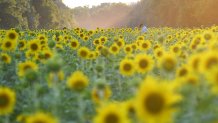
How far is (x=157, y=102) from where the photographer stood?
3.06 meters

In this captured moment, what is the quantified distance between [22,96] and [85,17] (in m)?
125

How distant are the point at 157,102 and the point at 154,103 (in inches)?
0.8

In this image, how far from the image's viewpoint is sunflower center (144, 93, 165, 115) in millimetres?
3041

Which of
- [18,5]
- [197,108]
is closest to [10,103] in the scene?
[197,108]

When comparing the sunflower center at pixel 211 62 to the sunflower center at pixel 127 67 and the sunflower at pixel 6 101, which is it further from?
the sunflower center at pixel 127 67

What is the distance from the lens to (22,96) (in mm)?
7270

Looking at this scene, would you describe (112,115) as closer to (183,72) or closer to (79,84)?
(79,84)

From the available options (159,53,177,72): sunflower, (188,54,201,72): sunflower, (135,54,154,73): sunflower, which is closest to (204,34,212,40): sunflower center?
(135,54,154,73): sunflower

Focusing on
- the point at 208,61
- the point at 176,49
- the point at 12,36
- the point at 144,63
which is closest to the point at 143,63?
the point at 144,63

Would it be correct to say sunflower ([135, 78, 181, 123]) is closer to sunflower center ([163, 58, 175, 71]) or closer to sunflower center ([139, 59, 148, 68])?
sunflower center ([163, 58, 175, 71])

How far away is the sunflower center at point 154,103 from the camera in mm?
3041

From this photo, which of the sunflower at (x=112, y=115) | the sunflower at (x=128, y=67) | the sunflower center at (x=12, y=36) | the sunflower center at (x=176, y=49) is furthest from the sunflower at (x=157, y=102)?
the sunflower center at (x=12, y=36)

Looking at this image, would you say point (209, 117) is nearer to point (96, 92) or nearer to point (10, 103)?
point (96, 92)

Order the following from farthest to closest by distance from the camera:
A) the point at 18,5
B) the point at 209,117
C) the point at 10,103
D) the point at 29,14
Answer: the point at 29,14, the point at 18,5, the point at 10,103, the point at 209,117
